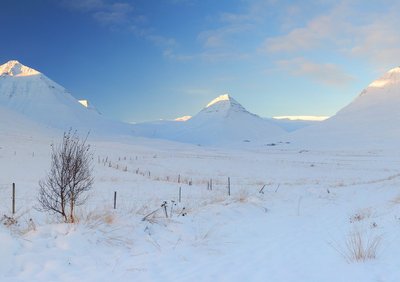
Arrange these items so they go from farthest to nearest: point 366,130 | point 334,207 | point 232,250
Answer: point 366,130
point 334,207
point 232,250

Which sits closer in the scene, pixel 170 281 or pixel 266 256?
pixel 170 281

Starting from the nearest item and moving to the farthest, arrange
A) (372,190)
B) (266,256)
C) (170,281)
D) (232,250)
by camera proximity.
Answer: (170,281) → (266,256) → (232,250) → (372,190)

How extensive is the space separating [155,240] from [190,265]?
82.3 inches

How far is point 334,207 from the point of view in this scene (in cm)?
1848

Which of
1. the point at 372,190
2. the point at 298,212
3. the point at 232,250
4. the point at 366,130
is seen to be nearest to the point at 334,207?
the point at 298,212

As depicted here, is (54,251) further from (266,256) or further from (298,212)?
(298,212)

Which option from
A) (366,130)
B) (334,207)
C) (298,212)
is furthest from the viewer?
(366,130)

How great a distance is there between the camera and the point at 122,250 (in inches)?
363

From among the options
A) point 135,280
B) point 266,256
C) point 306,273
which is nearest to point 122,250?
point 135,280

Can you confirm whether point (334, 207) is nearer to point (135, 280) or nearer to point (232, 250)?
point (232, 250)

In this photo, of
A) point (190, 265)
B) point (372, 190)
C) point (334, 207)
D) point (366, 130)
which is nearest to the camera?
point (190, 265)

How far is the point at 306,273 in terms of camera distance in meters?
7.38

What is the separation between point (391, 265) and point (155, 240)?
530 cm

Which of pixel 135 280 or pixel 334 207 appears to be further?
pixel 334 207
